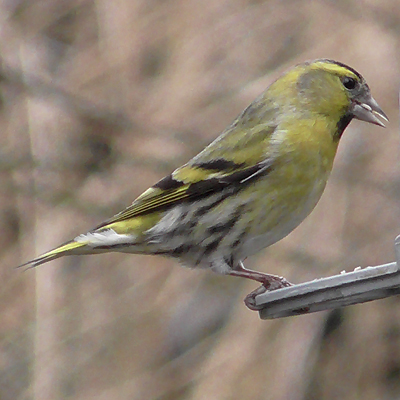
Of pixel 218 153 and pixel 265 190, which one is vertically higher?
pixel 218 153

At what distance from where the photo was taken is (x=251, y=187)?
2549mm

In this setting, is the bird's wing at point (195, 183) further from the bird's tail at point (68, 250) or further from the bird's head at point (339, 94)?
the bird's head at point (339, 94)

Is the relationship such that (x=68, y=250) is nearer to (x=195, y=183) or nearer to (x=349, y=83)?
(x=195, y=183)

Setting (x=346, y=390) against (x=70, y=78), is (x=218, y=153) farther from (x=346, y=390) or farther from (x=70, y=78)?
(x=70, y=78)

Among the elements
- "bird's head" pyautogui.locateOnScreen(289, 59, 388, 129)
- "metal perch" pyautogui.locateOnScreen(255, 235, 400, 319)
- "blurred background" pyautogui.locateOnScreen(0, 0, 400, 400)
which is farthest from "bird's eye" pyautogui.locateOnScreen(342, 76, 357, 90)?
"blurred background" pyautogui.locateOnScreen(0, 0, 400, 400)

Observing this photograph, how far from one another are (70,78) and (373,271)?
3429mm

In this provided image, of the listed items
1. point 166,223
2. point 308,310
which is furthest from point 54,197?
point 308,310

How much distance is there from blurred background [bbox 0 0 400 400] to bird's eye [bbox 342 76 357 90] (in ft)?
4.72

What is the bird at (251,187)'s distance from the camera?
253 cm

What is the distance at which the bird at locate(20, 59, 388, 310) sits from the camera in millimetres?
2525

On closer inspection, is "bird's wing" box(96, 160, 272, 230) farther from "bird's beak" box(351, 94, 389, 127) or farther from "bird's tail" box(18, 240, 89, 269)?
"bird's beak" box(351, 94, 389, 127)

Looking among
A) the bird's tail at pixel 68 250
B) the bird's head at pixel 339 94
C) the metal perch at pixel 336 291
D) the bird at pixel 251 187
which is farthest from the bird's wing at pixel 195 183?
the metal perch at pixel 336 291

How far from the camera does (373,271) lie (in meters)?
1.79

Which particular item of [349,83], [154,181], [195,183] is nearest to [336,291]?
[195,183]
